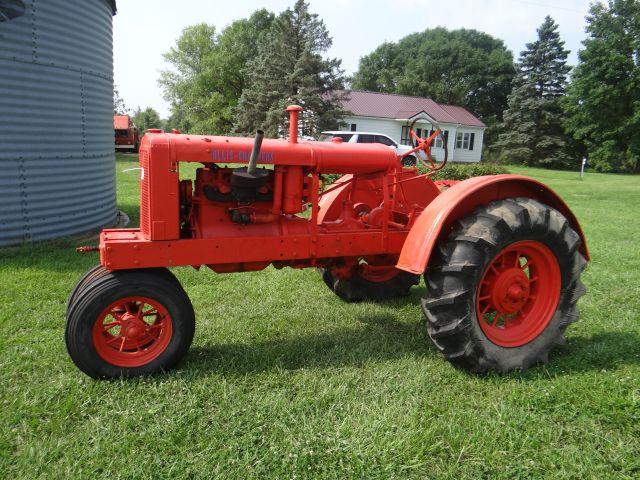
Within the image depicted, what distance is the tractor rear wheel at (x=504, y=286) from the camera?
10.3 feet

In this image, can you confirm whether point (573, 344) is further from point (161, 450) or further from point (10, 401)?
point (10, 401)

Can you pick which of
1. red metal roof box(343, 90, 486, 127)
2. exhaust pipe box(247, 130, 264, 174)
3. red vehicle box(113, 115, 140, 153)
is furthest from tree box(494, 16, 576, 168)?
exhaust pipe box(247, 130, 264, 174)

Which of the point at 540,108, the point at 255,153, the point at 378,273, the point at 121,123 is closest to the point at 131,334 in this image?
the point at 255,153

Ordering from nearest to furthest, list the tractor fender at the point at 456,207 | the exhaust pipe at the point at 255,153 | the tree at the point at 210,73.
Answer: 1. the exhaust pipe at the point at 255,153
2. the tractor fender at the point at 456,207
3. the tree at the point at 210,73

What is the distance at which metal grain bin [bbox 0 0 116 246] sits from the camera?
234 inches

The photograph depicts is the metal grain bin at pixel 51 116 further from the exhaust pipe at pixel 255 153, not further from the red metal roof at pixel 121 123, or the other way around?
the red metal roof at pixel 121 123

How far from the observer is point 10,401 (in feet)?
9.30

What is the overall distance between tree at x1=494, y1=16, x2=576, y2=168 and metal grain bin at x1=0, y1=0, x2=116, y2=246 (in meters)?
33.1

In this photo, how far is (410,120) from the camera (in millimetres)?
32094

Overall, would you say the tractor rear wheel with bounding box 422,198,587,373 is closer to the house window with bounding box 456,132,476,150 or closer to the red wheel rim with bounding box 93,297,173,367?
the red wheel rim with bounding box 93,297,173,367

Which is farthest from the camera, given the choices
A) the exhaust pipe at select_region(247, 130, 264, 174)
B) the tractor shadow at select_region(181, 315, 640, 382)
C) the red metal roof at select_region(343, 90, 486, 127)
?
the red metal roof at select_region(343, 90, 486, 127)

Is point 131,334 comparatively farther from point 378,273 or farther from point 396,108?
point 396,108

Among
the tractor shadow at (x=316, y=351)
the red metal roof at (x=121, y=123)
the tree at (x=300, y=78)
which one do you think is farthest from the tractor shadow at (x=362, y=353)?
the red metal roof at (x=121, y=123)

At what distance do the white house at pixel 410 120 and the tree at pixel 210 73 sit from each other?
11811mm
